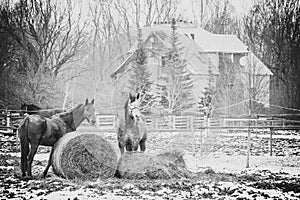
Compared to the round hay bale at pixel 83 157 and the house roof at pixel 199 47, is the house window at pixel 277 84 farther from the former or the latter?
the round hay bale at pixel 83 157

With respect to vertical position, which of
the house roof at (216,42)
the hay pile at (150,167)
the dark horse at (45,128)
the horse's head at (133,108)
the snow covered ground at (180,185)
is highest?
the house roof at (216,42)

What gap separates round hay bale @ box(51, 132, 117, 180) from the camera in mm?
10836

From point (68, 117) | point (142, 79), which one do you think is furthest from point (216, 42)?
point (68, 117)

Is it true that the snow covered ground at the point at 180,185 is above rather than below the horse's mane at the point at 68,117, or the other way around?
below

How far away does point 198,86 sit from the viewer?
40938mm

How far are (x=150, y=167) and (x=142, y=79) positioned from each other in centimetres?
2659

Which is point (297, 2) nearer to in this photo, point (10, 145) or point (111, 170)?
point (10, 145)

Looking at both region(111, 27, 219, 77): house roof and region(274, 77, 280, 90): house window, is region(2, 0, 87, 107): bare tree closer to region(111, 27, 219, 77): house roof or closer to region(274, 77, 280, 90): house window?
region(111, 27, 219, 77): house roof

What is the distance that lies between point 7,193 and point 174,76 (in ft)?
95.2

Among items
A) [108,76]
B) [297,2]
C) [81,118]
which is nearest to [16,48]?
[108,76]

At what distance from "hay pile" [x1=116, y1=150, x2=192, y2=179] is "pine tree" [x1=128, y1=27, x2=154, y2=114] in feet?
77.8

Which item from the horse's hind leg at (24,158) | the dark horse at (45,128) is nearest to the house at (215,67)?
the dark horse at (45,128)

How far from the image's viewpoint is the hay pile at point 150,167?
432 inches

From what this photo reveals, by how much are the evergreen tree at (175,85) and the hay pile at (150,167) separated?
24984 mm
